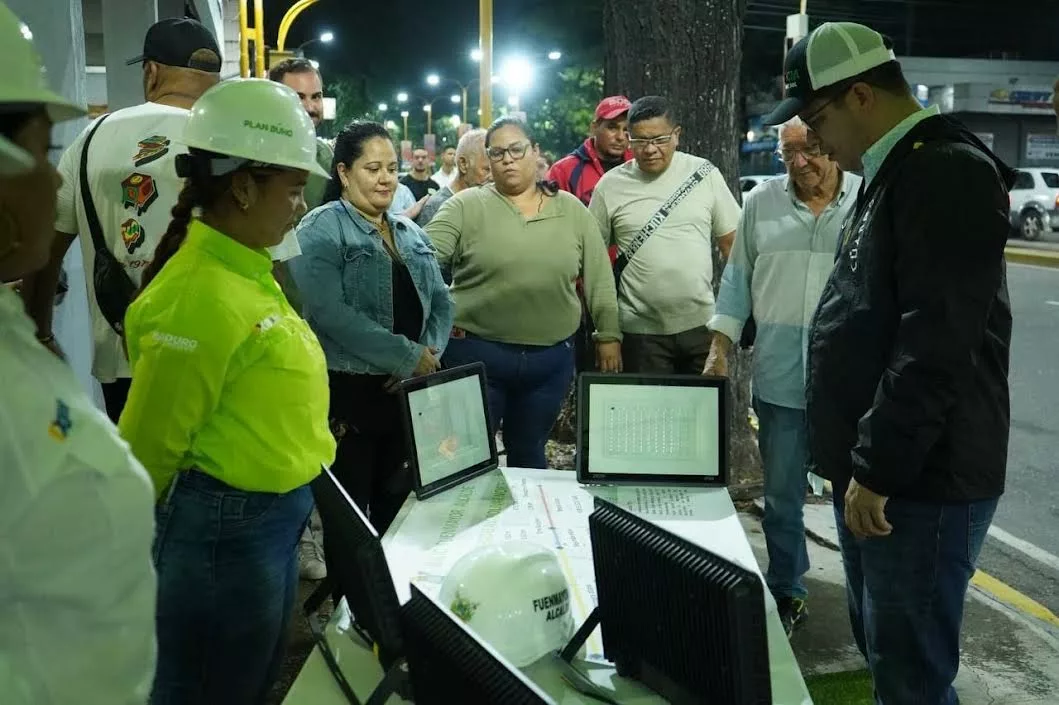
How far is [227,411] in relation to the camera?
2.12 m

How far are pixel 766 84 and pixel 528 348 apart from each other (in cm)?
4077

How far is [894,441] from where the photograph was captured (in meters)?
2.30

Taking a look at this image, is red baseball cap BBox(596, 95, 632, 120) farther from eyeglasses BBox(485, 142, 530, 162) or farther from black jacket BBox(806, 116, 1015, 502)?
black jacket BBox(806, 116, 1015, 502)

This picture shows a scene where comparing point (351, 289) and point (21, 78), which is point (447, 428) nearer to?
point (351, 289)

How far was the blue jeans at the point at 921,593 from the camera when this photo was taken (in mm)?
2393

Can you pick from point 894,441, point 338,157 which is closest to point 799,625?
point 894,441

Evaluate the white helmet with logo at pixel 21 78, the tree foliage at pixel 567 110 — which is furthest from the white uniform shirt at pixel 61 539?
the tree foliage at pixel 567 110

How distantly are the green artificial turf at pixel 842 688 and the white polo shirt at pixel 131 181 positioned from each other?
271 cm

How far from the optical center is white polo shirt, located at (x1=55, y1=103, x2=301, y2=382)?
3080 millimetres

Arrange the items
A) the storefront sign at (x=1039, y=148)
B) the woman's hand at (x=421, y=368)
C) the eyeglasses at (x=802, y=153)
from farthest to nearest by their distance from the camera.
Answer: the storefront sign at (x=1039, y=148), the woman's hand at (x=421, y=368), the eyeglasses at (x=802, y=153)

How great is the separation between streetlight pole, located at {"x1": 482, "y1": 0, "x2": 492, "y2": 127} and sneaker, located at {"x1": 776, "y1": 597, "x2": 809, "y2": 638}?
28.3 ft

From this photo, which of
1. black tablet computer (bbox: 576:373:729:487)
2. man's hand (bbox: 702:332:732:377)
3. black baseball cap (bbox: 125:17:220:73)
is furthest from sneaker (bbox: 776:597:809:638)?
black baseball cap (bbox: 125:17:220:73)

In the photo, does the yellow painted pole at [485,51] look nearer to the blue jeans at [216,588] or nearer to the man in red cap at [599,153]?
the man in red cap at [599,153]

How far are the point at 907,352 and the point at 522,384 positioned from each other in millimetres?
2266
